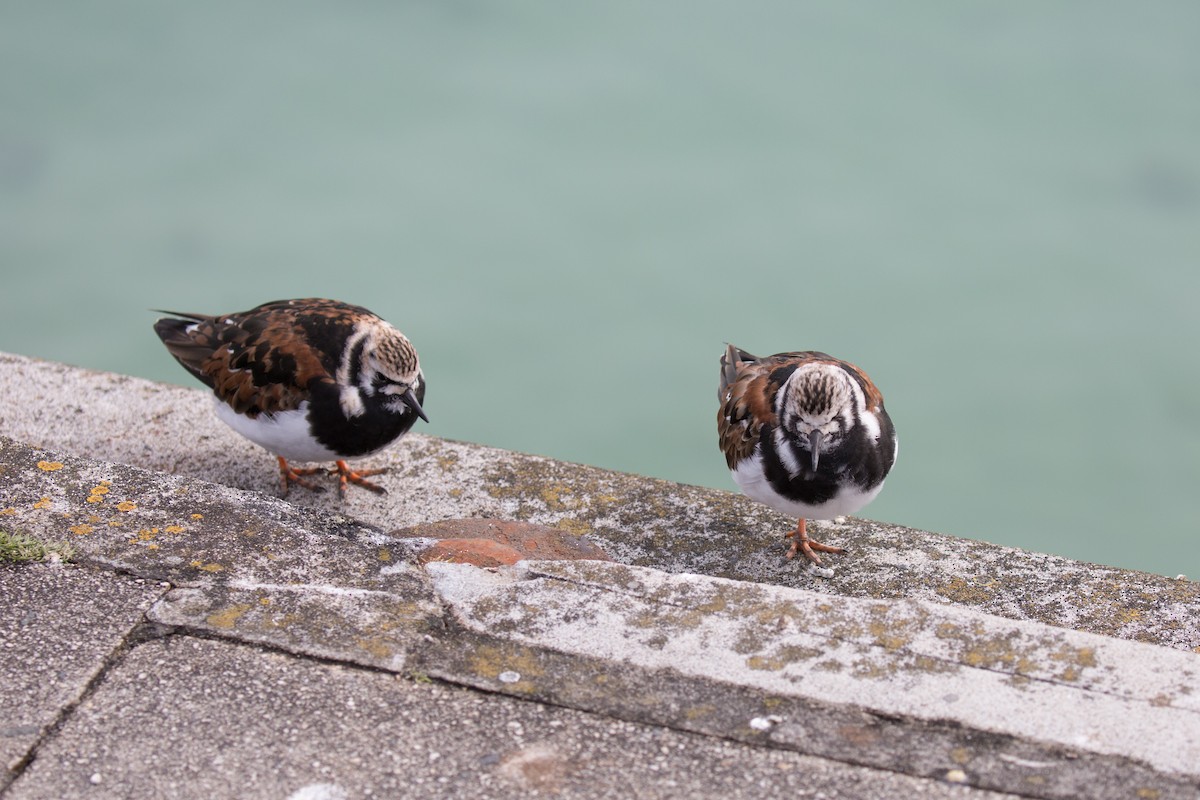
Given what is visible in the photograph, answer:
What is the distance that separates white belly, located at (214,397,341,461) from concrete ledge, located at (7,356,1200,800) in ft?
2.23

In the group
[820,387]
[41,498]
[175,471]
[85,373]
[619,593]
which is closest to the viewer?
[619,593]

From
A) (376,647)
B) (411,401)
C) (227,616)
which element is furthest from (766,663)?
(411,401)

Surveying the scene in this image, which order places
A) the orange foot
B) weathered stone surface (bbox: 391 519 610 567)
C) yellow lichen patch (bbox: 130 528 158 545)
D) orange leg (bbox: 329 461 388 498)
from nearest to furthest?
yellow lichen patch (bbox: 130 528 158 545), weathered stone surface (bbox: 391 519 610 567), the orange foot, orange leg (bbox: 329 461 388 498)

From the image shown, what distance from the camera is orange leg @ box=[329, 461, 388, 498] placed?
137 inches

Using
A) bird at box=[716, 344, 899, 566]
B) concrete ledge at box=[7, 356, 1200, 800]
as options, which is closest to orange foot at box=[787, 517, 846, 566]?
bird at box=[716, 344, 899, 566]

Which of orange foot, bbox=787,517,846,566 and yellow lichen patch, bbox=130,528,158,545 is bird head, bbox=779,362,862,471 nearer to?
orange foot, bbox=787,517,846,566

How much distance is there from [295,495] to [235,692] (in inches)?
66.3

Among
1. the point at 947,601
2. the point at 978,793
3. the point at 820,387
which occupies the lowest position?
the point at 978,793

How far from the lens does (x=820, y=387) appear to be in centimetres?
305

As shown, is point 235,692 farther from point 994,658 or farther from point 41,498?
point 994,658

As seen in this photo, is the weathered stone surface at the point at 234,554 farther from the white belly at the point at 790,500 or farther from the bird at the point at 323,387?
the white belly at the point at 790,500

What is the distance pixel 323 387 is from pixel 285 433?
0.54 feet

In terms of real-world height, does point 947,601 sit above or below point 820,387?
below

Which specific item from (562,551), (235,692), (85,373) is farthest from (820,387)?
(85,373)
